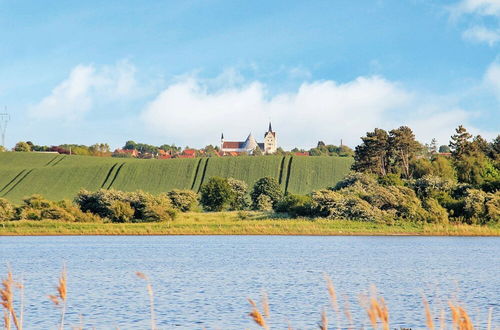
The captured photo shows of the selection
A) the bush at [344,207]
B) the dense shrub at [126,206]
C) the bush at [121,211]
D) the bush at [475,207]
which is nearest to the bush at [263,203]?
the dense shrub at [126,206]

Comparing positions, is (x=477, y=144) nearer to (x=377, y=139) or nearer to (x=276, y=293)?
(x=377, y=139)

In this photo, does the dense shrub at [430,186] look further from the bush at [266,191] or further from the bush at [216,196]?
the bush at [266,191]

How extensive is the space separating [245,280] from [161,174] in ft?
361

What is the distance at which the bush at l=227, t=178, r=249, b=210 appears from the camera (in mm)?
107688

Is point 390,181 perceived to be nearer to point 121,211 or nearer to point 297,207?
point 297,207

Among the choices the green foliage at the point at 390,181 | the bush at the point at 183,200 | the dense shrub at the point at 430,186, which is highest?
the green foliage at the point at 390,181

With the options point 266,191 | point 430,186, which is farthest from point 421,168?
point 266,191

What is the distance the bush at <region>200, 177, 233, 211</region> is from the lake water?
132 feet

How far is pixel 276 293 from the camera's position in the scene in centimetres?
3008

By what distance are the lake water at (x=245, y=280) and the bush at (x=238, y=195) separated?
44736 millimetres

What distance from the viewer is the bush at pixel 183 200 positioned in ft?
313

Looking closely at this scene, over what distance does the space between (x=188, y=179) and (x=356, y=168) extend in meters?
41.3

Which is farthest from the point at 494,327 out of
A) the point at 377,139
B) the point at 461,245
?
the point at 377,139

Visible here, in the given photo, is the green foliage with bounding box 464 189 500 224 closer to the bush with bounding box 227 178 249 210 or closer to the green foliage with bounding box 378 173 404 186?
the green foliage with bounding box 378 173 404 186
